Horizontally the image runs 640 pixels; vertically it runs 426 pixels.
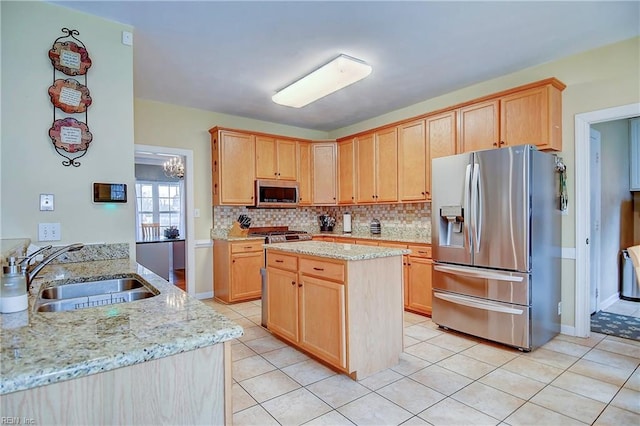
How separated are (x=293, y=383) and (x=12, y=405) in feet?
5.94

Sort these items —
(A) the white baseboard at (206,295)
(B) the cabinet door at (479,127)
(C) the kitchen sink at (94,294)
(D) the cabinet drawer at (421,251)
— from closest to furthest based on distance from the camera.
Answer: (C) the kitchen sink at (94,294) < (B) the cabinet door at (479,127) < (D) the cabinet drawer at (421,251) < (A) the white baseboard at (206,295)

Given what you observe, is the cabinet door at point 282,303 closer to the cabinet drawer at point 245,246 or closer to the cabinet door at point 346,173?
the cabinet drawer at point 245,246

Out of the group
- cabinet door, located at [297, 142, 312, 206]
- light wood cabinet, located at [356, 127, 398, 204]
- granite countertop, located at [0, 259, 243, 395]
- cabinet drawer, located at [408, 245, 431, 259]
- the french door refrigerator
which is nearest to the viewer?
granite countertop, located at [0, 259, 243, 395]

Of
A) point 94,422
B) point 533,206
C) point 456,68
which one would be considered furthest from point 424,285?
point 94,422

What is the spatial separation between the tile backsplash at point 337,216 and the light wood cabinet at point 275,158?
0.62 meters

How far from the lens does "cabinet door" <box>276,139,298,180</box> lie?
4926 mm

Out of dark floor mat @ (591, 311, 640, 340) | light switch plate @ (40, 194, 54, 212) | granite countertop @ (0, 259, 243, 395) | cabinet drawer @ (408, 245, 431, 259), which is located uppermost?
light switch plate @ (40, 194, 54, 212)

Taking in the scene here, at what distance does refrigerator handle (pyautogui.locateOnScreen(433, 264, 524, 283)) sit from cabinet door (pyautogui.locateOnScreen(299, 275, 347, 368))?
1404mm

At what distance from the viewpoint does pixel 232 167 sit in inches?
176

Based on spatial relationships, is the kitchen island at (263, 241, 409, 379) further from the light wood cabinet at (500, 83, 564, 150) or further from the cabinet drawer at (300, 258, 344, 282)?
the light wood cabinet at (500, 83, 564, 150)

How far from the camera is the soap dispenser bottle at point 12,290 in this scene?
107cm

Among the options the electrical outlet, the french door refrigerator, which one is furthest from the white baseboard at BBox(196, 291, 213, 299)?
the french door refrigerator

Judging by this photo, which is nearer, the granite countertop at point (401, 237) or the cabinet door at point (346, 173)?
the granite countertop at point (401, 237)

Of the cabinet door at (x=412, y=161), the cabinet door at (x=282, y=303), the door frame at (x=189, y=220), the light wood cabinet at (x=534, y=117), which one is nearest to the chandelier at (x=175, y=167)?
the door frame at (x=189, y=220)
